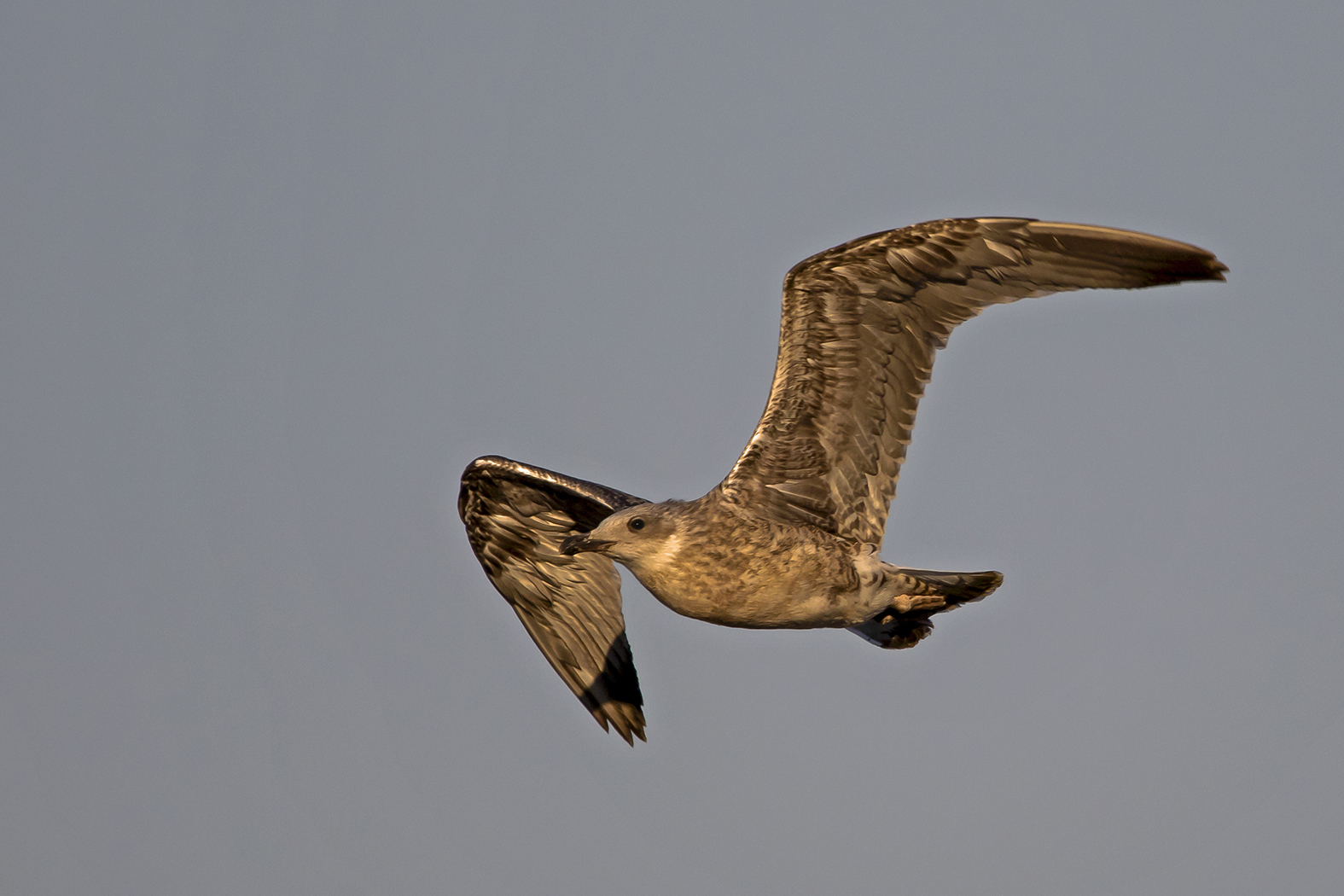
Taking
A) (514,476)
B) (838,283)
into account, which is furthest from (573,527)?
(838,283)

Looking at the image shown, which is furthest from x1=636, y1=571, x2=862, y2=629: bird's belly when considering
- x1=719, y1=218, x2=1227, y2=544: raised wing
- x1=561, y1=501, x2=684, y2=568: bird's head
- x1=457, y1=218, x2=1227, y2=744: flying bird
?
x1=719, y1=218, x2=1227, y2=544: raised wing

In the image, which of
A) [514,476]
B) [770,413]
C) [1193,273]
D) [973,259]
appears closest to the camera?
[1193,273]

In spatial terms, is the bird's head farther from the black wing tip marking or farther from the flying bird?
the black wing tip marking

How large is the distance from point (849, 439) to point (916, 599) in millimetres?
1981

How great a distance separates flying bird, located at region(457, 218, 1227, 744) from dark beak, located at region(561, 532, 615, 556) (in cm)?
2

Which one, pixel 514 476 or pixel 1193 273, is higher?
pixel 1193 273

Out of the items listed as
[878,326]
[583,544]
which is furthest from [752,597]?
[878,326]

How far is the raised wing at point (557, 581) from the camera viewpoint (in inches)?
712

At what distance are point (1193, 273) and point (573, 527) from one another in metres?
8.38

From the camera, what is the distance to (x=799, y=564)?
14336 mm

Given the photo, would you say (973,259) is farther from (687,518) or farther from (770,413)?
(687,518)

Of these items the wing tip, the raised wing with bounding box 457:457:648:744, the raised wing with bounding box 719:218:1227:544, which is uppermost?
the raised wing with bounding box 719:218:1227:544

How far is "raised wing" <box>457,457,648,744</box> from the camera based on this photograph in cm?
1808

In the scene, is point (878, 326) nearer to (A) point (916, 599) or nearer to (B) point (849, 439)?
(B) point (849, 439)
